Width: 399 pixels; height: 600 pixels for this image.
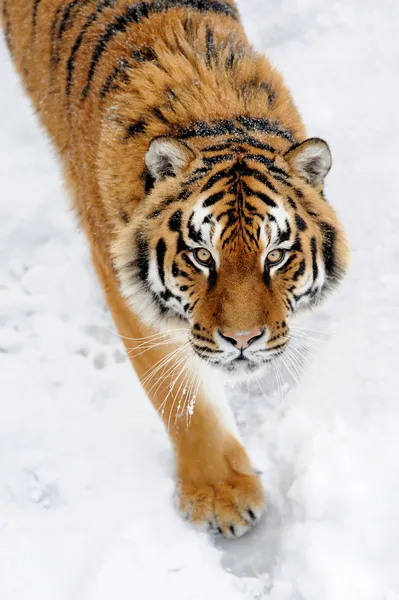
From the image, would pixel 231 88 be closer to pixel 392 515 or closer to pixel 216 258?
pixel 216 258

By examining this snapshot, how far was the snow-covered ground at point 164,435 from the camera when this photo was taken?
8.20 feet

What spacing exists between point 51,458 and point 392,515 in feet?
3.92

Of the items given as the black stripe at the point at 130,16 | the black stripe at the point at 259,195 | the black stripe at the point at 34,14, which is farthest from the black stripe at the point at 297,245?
the black stripe at the point at 34,14

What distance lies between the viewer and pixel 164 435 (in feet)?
9.82

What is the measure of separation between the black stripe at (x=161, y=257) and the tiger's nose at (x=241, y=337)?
10.5 inches

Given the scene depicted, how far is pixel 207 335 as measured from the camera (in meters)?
2.20

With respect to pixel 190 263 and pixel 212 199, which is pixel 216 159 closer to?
pixel 212 199

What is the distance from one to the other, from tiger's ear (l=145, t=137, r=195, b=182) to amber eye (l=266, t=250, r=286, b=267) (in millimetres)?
347

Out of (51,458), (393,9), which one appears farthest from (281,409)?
(393,9)

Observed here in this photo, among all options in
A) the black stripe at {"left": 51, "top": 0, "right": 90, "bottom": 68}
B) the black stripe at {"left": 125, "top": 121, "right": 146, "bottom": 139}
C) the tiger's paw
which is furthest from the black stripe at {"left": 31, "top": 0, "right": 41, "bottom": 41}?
the tiger's paw

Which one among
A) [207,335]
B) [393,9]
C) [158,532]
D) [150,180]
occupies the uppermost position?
Result: [393,9]

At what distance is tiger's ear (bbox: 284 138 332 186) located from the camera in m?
2.14

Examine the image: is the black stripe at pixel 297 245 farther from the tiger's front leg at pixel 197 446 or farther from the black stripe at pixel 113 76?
the black stripe at pixel 113 76

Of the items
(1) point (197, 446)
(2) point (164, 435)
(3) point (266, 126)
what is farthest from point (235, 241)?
(2) point (164, 435)
